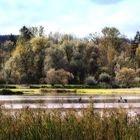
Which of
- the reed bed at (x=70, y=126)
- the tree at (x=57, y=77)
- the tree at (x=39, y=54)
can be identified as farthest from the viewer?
the tree at (x=39, y=54)

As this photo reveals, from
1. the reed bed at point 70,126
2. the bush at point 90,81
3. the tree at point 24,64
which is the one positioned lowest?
the reed bed at point 70,126

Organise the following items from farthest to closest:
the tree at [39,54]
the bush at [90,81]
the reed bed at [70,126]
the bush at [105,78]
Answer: the tree at [39,54], the bush at [105,78], the bush at [90,81], the reed bed at [70,126]

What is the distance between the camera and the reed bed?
13.2 m

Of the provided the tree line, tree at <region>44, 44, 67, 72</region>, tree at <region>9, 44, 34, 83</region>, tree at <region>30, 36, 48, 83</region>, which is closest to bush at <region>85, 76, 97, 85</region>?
the tree line

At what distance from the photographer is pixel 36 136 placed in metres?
13.2

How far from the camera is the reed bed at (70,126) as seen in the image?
13.2m

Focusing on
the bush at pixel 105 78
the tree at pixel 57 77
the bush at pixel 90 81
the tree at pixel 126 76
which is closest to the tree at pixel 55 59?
the tree at pixel 57 77

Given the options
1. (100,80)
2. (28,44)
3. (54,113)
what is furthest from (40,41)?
(54,113)

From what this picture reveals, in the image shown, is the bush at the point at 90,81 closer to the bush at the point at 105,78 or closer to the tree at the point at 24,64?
the bush at the point at 105,78

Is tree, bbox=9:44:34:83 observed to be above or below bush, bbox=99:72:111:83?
above

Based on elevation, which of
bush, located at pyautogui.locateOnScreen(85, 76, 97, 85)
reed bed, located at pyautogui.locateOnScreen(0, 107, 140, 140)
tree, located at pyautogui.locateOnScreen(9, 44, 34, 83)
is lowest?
reed bed, located at pyautogui.locateOnScreen(0, 107, 140, 140)

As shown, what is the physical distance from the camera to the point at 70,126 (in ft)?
44.3

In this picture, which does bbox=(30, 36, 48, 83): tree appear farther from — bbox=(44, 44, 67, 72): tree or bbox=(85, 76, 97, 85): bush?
bbox=(85, 76, 97, 85): bush

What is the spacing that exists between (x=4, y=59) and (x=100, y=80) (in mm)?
28409
